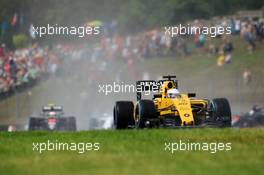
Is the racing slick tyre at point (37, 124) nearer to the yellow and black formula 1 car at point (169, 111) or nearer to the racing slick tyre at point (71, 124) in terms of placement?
the racing slick tyre at point (71, 124)

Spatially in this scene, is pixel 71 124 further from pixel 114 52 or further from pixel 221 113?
pixel 114 52

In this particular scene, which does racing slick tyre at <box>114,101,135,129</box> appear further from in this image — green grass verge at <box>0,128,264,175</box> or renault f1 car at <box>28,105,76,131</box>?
renault f1 car at <box>28,105,76,131</box>

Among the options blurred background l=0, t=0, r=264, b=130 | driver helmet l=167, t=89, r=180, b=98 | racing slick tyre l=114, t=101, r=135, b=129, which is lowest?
racing slick tyre l=114, t=101, r=135, b=129

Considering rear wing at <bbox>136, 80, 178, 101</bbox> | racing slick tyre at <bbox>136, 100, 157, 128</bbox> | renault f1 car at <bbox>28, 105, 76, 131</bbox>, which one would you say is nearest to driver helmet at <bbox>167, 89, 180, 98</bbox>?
rear wing at <bbox>136, 80, 178, 101</bbox>

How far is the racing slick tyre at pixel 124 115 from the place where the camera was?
23.4 m

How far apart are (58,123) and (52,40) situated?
15015 mm

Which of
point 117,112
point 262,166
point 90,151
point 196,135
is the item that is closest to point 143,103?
point 117,112

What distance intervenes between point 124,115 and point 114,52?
3018 cm

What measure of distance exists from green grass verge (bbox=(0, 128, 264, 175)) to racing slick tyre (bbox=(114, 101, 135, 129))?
212 centimetres

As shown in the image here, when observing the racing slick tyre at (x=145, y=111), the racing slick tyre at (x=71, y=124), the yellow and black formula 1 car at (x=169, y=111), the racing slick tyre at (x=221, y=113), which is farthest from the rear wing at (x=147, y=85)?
the racing slick tyre at (x=71, y=124)

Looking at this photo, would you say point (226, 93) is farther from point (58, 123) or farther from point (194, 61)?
point (58, 123)

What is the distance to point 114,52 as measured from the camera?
176 ft

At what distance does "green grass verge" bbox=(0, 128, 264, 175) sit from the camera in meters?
14.4

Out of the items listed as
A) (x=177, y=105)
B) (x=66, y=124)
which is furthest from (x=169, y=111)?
(x=66, y=124)
